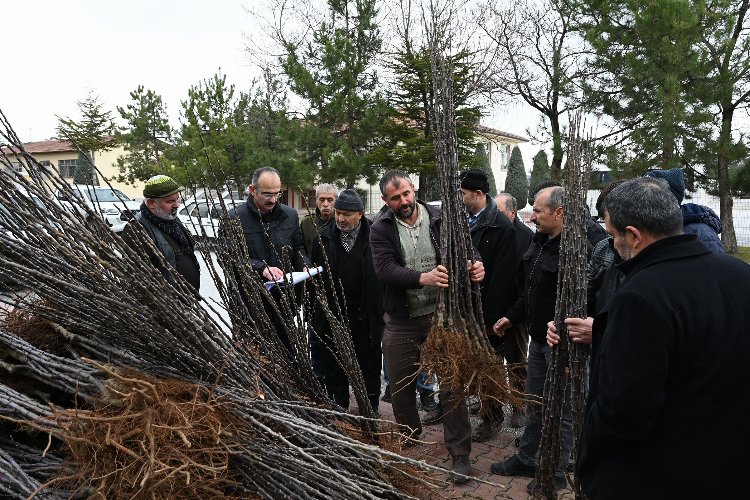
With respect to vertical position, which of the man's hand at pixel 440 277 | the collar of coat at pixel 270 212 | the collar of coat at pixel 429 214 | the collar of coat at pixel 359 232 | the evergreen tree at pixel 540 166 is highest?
the evergreen tree at pixel 540 166

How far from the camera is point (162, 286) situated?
1.72 meters

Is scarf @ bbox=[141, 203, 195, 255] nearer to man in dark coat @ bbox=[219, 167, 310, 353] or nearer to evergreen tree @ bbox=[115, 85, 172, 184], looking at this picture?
man in dark coat @ bbox=[219, 167, 310, 353]

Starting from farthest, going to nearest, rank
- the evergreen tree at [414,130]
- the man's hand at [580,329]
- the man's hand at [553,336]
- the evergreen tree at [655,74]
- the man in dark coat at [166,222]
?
the evergreen tree at [414,130], the evergreen tree at [655,74], the man in dark coat at [166,222], the man's hand at [553,336], the man's hand at [580,329]

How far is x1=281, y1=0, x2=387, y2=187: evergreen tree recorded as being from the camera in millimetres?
16047

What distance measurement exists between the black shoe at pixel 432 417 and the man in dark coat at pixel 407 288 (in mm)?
750

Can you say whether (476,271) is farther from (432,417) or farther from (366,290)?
(432,417)

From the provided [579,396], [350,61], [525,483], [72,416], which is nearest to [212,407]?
[72,416]

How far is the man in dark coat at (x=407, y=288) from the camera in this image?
3.34 m

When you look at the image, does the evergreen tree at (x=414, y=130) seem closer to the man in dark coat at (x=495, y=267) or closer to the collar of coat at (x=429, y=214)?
→ the man in dark coat at (x=495, y=267)

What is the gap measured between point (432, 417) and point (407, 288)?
1485 mm

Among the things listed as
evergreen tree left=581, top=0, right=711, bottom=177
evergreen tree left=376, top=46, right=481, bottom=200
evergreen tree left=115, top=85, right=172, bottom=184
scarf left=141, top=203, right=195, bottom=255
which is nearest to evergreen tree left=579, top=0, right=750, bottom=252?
evergreen tree left=581, top=0, right=711, bottom=177

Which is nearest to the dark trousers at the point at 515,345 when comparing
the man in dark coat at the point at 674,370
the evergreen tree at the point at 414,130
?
the man in dark coat at the point at 674,370

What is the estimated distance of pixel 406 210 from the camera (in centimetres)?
338

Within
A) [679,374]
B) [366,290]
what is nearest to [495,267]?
[366,290]
